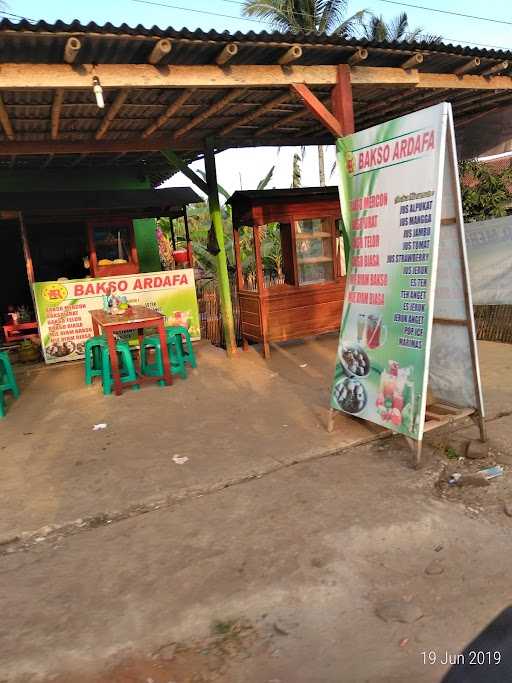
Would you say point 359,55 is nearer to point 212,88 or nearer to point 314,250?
point 212,88

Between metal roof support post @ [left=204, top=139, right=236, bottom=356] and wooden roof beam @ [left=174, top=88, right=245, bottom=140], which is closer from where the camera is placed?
wooden roof beam @ [left=174, top=88, right=245, bottom=140]

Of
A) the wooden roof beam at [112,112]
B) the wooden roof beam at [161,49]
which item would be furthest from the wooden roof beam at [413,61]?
the wooden roof beam at [112,112]

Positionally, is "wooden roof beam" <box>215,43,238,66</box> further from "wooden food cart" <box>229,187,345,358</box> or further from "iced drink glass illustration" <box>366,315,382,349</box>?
"wooden food cart" <box>229,187,345,358</box>

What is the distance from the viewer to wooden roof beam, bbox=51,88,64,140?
532 cm

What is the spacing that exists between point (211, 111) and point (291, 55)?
68.7 inches

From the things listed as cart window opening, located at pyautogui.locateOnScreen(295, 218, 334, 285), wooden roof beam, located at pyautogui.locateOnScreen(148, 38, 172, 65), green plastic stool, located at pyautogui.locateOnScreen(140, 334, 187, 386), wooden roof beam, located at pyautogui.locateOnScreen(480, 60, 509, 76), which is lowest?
green plastic stool, located at pyautogui.locateOnScreen(140, 334, 187, 386)

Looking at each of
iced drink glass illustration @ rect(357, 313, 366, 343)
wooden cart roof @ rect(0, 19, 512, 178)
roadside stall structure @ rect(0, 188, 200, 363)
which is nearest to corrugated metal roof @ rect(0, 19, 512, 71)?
wooden cart roof @ rect(0, 19, 512, 178)

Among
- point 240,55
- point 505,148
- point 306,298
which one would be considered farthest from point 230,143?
point 505,148

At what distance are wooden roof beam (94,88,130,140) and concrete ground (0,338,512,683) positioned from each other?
3.49 metres

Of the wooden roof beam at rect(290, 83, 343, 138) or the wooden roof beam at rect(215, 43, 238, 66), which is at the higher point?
the wooden roof beam at rect(215, 43, 238, 66)

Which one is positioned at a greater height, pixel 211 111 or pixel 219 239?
pixel 211 111

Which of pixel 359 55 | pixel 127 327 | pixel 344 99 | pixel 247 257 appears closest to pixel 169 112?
pixel 344 99

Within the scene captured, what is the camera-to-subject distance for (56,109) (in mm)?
A: 5770

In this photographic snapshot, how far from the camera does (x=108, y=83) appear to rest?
465cm
